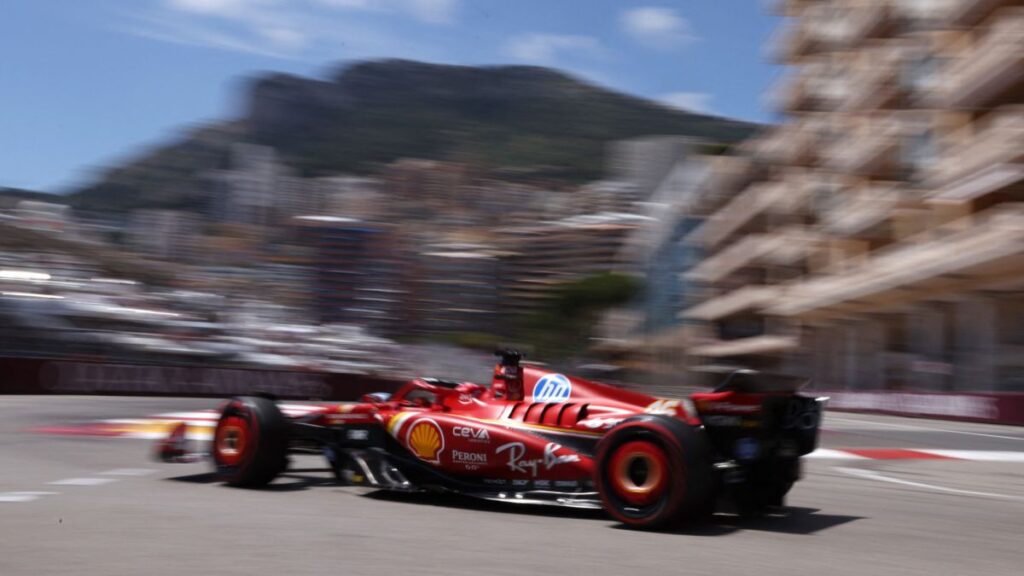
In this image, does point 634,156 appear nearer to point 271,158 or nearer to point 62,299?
point 271,158

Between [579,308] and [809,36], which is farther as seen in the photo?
[579,308]

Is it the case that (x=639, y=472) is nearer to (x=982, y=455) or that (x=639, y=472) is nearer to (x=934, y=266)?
(x=982, y=455)

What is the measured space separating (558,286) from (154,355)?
69446mm

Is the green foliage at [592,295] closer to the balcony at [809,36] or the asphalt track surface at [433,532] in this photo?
the balcony at [809,36]

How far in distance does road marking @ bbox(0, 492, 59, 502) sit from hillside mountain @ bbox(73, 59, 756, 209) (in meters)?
127

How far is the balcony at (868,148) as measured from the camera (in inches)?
1531

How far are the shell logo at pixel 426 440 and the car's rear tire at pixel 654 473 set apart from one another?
140 cm

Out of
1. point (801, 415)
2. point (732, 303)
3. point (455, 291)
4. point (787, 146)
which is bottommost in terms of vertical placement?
point (801, 415)

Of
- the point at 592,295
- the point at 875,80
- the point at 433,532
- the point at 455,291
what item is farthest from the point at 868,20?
the point at 455,291

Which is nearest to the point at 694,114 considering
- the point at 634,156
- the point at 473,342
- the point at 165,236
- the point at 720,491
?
the point at 634,156

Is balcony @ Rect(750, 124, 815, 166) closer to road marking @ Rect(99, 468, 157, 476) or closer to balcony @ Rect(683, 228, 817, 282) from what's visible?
balcony @ Rect(683, 228, 817, 282)

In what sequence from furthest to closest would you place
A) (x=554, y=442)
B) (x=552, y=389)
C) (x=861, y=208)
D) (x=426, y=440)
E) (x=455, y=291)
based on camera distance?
(x=455, y=291)
(x=861, y=208)
(x=426, y=440)
(x=552, y=389)
(x=554, y=442)

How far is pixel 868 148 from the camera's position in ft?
133

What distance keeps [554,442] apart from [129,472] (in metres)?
4.32
